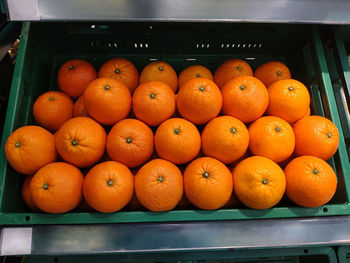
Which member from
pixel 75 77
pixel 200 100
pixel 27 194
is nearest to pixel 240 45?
pixel 200 100

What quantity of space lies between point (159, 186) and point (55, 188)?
0.45 meters

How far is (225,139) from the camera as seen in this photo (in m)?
1.06

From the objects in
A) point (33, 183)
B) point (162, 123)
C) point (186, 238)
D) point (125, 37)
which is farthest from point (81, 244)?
point (125, 37)

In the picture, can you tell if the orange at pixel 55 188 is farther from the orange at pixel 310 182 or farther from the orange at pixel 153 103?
the orange at pixel 310 182

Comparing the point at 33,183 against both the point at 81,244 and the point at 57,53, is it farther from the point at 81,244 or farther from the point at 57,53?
the point at 57,53

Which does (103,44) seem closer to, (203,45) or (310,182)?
(203,45)

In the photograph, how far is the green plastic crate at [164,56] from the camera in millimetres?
1072

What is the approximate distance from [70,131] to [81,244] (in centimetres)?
51

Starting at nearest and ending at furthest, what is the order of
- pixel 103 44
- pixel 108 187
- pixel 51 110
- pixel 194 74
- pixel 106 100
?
pixel 108 187
pixel 106 100
pixel 51 110
pixel 194 74
pixel 103 44

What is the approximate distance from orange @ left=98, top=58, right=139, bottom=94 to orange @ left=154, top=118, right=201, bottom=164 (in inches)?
15.4

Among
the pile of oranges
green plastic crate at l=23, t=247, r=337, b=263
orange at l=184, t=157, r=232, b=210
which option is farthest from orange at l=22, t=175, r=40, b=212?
orange at l=184, t=157, r=232, b=210

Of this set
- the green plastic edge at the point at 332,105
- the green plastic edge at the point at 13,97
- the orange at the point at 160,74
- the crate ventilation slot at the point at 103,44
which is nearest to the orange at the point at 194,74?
the orange at the point at 160,74

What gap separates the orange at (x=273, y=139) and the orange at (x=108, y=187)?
0.65 meters

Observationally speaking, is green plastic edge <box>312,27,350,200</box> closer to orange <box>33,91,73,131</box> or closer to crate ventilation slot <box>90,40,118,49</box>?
crate ventilation slot <box>90,40,118,49</box>
